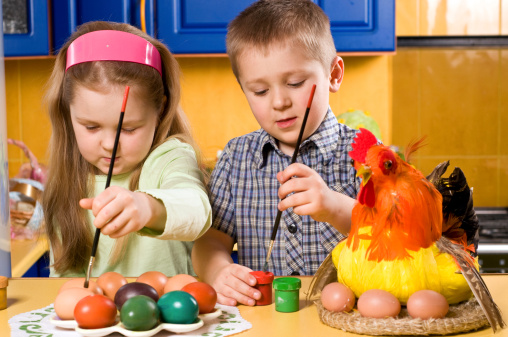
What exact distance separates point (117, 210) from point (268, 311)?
0.85ft

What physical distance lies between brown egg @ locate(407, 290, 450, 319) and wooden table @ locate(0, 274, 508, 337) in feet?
0.17

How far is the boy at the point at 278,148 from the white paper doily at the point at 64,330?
0.16m

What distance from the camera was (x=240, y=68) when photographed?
1.36m

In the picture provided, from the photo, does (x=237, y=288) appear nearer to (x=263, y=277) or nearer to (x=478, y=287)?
(x=263, y=277)

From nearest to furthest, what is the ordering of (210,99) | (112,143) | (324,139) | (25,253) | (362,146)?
(362,146)
(112,143)
(324,139)
(25,253)
(210,99)

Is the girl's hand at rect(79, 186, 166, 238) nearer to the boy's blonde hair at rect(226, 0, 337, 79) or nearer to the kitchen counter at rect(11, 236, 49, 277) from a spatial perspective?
the boy's blonde hair at rect(226, 0, 337, 79)

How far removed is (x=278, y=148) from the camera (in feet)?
4.85

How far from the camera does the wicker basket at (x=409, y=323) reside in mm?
813

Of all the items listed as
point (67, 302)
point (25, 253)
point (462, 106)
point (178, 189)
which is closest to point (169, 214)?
point (178, 189)

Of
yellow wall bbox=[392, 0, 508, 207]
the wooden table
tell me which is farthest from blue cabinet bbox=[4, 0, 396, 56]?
the wooden table

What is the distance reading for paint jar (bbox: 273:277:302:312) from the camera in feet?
3.05

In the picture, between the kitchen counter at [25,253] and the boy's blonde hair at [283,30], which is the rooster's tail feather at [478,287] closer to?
the boy's blonde hair at [283,30]

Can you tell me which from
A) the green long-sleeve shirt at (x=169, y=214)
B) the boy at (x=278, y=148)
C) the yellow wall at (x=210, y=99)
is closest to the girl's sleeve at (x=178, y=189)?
the green long-sleeve shirt at (x=169, y=214)

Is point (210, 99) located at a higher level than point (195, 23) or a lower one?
lower
